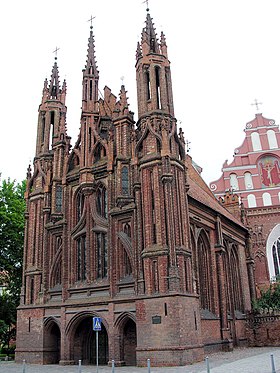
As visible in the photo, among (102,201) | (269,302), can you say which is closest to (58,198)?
(102,201)

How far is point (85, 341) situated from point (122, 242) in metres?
6.04

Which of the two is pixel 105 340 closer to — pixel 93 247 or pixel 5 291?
pixel 93 247

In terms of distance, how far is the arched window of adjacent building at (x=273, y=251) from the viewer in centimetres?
4015

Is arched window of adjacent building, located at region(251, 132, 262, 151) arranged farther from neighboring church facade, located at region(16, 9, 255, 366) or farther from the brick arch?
the brick arch

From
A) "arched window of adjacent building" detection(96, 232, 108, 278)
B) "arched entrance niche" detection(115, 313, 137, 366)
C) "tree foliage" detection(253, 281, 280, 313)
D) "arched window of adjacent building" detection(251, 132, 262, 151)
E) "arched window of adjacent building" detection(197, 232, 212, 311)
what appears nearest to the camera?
"arched entrance niche" detection(115, 313, 137, 366)

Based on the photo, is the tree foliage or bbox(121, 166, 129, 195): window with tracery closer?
bbox(121, 166, 129, 195): window with tracery

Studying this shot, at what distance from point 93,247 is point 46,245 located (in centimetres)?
391

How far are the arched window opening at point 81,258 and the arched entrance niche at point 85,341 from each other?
2.32 metres

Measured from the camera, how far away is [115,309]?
71.4 feet

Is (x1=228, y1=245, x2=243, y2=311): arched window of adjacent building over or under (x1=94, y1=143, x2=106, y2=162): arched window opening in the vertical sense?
under

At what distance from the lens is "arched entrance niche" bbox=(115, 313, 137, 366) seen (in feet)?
69.8

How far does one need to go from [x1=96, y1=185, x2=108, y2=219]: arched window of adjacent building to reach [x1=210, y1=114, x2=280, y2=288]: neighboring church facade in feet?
67.2

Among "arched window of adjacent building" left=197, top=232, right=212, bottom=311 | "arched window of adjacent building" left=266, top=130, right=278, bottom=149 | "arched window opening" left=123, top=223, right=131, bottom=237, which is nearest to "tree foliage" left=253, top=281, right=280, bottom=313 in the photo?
"arched window of adjacent building" left=197, top=232, right=212, bottom=311

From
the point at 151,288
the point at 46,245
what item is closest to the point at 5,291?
the point at 46,245
